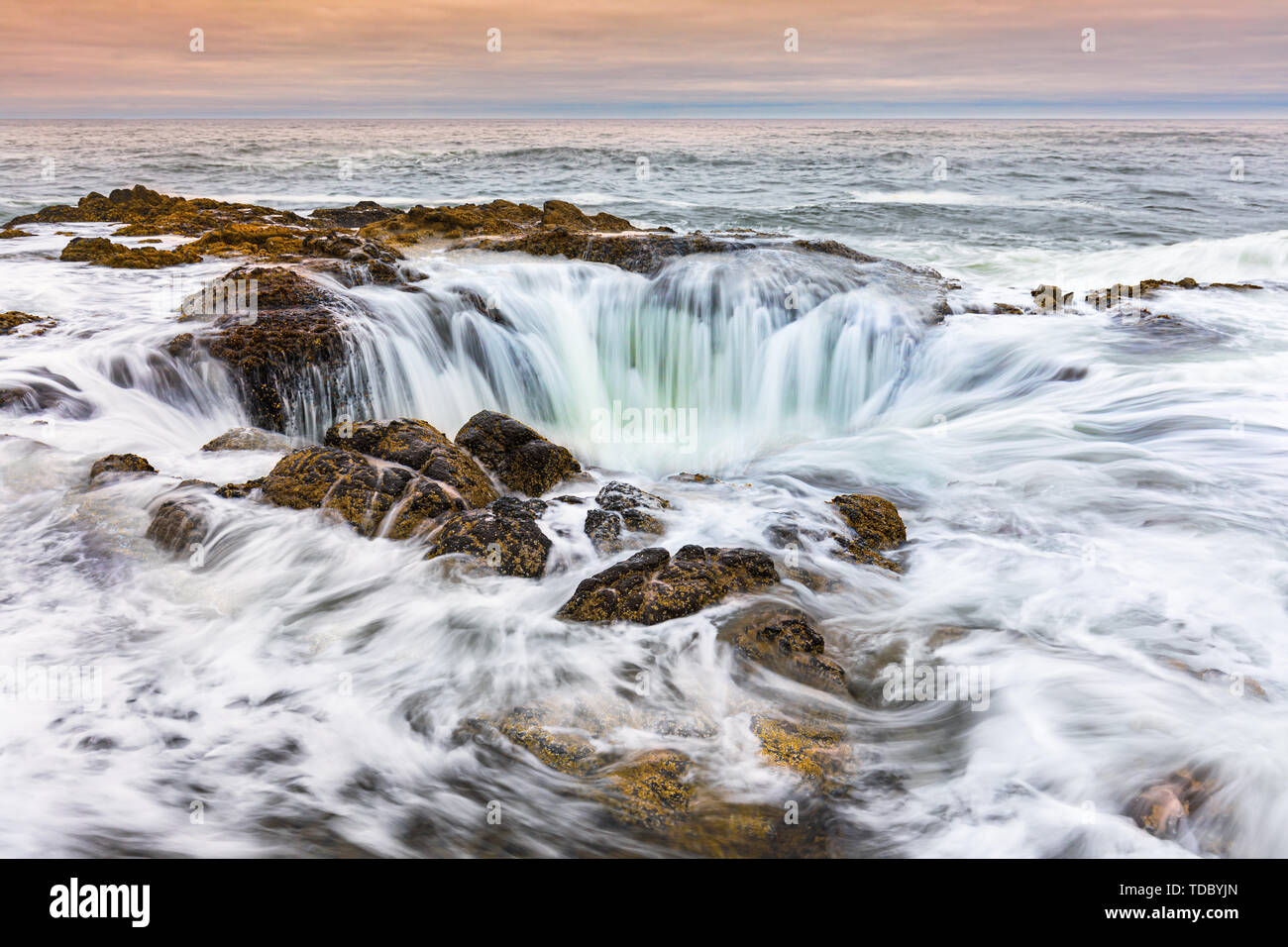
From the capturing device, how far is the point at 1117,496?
6797 mm

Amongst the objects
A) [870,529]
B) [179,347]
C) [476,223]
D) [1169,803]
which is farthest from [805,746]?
[476,223]

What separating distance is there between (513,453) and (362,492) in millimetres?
1306

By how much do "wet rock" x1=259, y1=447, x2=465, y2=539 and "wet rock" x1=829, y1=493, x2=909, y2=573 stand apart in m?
2.82

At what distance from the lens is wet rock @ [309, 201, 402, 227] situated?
620 inches

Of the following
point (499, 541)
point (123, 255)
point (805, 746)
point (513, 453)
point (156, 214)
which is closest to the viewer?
point (805, 746)

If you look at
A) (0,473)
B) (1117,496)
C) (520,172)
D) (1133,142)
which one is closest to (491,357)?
(0,473)

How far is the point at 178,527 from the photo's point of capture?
5422mm

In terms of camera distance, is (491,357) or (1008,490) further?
(491,357)

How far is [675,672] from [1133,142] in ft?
249

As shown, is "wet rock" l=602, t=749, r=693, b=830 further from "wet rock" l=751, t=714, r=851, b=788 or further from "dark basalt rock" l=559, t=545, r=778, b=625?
"dark basalt rock" l=559, t=545, r=778, b=625
